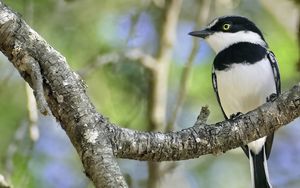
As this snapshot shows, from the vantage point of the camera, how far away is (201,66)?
5.80m

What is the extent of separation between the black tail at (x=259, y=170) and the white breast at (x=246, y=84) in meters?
0.29

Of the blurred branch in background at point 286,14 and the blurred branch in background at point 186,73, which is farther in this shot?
the blurred branch in background at point 286,14

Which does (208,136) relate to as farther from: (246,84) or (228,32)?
(228,32)

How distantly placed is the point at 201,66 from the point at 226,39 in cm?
156

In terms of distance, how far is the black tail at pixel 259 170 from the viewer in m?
3.90

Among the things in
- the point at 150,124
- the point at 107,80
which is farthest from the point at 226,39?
the point at 107,80

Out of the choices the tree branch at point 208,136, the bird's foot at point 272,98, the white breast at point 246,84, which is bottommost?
the tree branch at point 208,136

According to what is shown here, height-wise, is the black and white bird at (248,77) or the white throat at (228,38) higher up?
the white throat at (228,38)

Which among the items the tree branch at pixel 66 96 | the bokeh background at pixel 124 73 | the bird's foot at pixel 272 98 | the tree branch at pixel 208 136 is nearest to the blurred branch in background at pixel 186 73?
the bokeh background at pixel 124 73

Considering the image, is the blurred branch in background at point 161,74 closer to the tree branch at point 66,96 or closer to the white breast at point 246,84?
the white breast at point 246,84

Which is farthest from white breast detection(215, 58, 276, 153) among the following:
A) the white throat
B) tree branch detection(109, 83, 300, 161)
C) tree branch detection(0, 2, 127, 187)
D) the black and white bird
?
tree branch detection(0, 2, 127, 187)

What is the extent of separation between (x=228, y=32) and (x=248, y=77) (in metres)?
0.49

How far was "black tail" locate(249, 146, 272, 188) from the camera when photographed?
3.90 meters

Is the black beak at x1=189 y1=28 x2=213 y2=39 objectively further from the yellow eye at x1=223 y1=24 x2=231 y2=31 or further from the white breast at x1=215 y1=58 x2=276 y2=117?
the white breast at x1=215 y1=58 x2=276 y2=117
